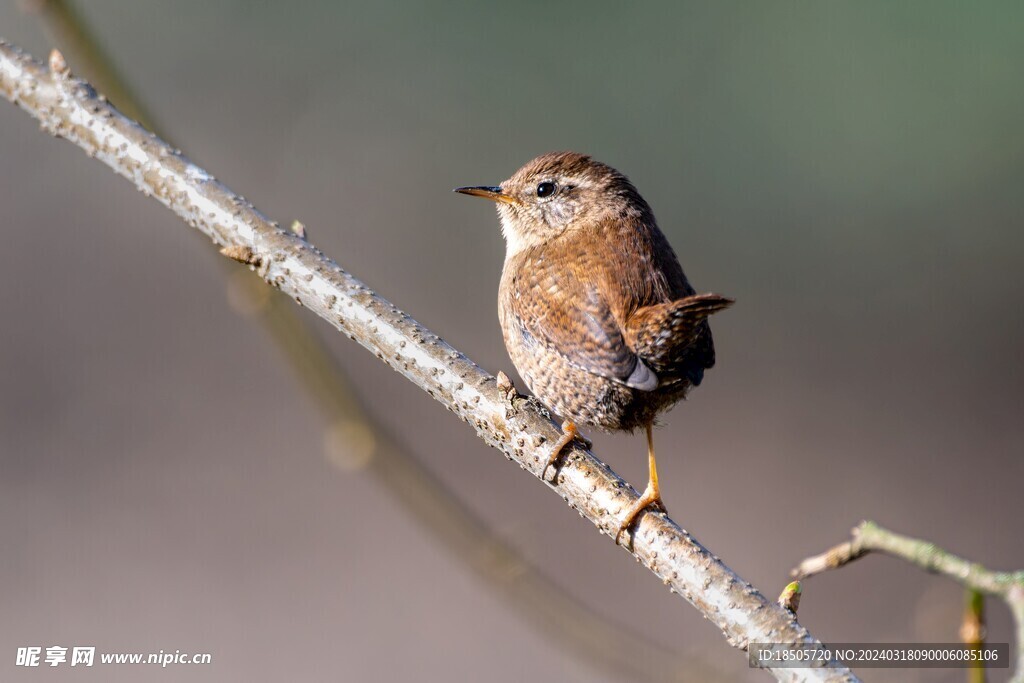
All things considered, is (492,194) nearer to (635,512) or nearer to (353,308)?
(353,308)

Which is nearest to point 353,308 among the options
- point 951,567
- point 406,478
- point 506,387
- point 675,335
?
point 506,387

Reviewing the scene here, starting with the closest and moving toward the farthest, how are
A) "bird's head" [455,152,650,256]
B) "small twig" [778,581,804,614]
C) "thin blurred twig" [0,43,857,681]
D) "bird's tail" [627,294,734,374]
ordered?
1. "small twig" [778,581,804,614]
2. "thin blurred twig" [0,43,857,681]
3. "bird's tail" [627,294,734,374]
4. "bird's head" [455,152,650,256]

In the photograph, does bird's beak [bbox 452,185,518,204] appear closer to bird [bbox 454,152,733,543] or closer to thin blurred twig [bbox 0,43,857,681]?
bird [bbox 454,152,733,543]

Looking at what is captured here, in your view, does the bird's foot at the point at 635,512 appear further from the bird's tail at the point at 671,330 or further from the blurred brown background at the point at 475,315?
the blurred brown background at the point at 475,315

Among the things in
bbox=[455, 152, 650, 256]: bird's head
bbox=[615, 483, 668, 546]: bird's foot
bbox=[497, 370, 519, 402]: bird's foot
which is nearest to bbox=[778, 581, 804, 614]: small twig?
bbox=[615, 483, 668, 546]: bird's foot

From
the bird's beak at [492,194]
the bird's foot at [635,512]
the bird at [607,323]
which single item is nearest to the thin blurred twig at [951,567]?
the bird's foot at [635,512]
